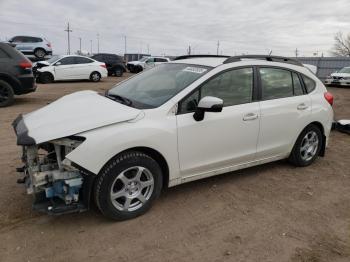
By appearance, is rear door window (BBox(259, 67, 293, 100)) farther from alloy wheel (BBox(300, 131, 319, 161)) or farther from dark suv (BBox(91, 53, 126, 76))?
dark suv (BBox(91, 53, 126, 76))

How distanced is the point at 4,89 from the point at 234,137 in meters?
7.87

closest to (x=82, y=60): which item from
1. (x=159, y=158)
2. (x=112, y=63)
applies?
(x=112, y=63)

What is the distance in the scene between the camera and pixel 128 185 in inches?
141

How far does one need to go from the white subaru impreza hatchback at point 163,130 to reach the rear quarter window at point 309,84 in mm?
16

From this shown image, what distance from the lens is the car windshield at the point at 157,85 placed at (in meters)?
3.98

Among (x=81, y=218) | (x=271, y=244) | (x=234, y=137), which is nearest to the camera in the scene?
(x=271, y=244)

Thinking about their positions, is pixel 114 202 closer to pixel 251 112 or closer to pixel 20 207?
pixel 20 207

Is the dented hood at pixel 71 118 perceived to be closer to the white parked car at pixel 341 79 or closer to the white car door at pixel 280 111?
the white car door at pixel 280 111

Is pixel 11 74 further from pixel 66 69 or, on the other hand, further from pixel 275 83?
pixel 66 69

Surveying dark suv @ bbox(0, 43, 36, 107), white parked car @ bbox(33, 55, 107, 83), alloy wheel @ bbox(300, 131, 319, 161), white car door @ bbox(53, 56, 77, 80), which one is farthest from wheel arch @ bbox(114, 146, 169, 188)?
white car door @ bbox(53, 56, 77, 80)

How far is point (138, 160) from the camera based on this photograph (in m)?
3.54

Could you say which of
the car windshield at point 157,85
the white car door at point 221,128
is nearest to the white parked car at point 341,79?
the white car door at point 221,128

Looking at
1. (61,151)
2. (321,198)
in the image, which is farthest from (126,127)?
(321,198)

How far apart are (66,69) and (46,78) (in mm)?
1131
